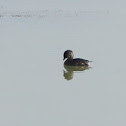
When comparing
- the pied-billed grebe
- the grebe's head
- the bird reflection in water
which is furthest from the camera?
the grebe's head

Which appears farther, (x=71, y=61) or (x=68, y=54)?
(x=71, y=61)

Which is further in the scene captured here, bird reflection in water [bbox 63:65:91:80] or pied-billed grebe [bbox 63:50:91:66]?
pied-billed grebe [bbox 63:50:91:66]

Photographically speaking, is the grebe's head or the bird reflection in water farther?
the grebe's head

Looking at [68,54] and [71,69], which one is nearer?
[68,54]

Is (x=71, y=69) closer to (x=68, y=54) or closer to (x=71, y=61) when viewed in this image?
(x=71, y=61)

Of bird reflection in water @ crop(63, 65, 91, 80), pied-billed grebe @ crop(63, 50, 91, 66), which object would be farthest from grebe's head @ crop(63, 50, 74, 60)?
bird reflection in water @ crop(63, 65, 91, 80)

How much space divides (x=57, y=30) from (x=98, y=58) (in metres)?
4.91

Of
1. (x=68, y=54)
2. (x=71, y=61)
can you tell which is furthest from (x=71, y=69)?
(x=68, y=54)

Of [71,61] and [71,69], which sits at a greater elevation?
[71,61]

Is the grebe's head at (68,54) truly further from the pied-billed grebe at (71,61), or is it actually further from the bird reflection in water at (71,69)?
the bird reflection in water at (71,69)

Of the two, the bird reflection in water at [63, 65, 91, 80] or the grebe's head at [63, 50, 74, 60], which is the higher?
the grebe's head at [63, 50, 74, 60]

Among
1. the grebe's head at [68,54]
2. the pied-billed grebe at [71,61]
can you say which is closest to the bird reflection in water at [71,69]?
the pied-billed grebe at [71,61]

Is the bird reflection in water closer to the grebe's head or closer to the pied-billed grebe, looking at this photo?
the pied-billed grebe

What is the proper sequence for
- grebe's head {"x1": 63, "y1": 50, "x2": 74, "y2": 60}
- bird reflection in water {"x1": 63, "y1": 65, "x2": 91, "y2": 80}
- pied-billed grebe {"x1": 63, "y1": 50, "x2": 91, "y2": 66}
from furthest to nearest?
grebe's head {"x1": 63, "y1": 50, "x2": 74, "y2": 60} < pied-billed grebe {"x1": 63, "y1": 50, "x2": 91, "y2": 66} < bird reflection in water {"x1": 63, "y1": 65, "x2": 91, "y2": 80}
